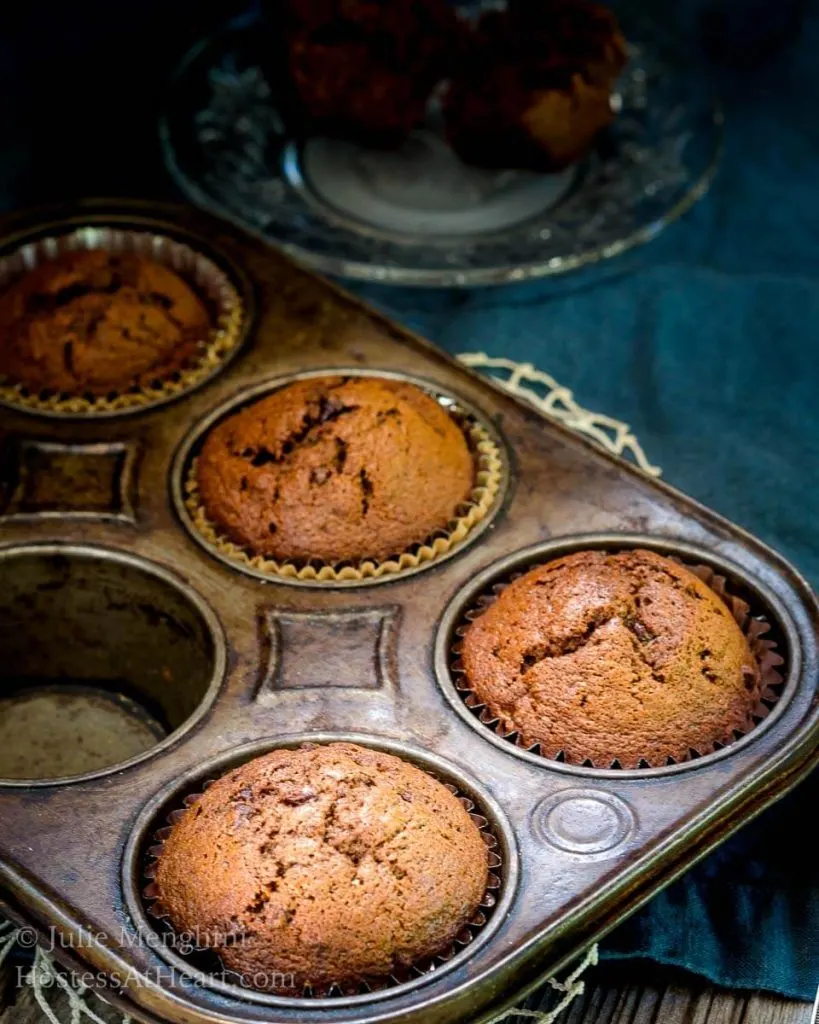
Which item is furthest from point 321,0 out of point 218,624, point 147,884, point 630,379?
point 147,884

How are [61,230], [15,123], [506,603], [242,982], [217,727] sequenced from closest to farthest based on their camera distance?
[242,982] → [217,727] → [506,603] → [61,230] → [15,123]

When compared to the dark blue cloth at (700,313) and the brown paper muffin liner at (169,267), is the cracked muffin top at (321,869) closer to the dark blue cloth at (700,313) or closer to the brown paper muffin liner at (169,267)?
the dark blue cloth at (700,313)

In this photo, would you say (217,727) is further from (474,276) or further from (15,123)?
(15,123)

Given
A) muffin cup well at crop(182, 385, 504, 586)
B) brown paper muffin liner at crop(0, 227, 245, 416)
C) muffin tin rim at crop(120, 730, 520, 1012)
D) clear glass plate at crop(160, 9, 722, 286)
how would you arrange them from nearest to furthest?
muffin tin rim at crop(120, 730, 520, 1012)
muffin cup well at crop(182, 385, 504, 586)
brown paper muffin liner at crop(0, 227, 245, 416)
clear glass plate at crop(160, 9, 722, 286)

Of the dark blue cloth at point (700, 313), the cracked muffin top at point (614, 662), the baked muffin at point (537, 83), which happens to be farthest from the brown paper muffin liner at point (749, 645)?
the baked muffin at point (537, 83)

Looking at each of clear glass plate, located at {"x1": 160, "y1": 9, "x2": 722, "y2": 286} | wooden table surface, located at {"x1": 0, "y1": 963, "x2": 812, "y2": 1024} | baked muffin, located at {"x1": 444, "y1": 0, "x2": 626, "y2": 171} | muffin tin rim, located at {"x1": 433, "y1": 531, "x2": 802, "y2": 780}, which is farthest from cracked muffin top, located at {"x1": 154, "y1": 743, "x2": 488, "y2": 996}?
baked muffin, located at {"x1": 444, "y1": 0, "x2": 626, "y2": 171}

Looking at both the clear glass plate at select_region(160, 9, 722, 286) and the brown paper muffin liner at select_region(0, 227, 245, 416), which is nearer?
the brown paper muffin liner at select_region(0, 227, 245, 416)

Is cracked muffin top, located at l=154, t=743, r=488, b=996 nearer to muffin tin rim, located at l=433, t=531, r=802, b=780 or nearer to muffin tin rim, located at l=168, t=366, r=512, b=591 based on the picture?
muffin tin rim, located at l=433, t=531, r=802, b=780
